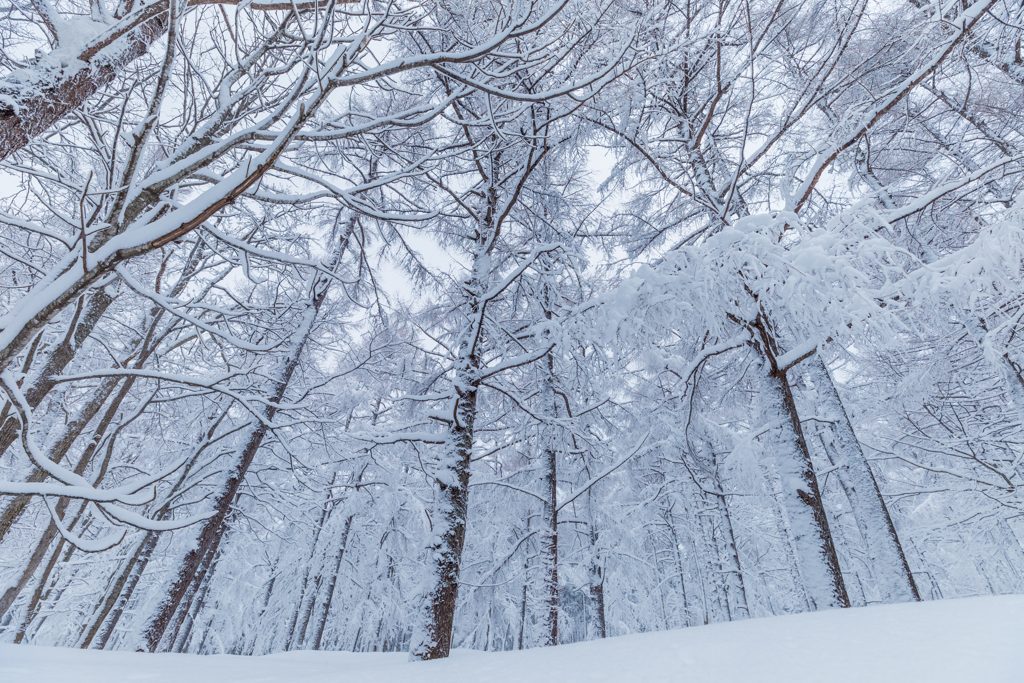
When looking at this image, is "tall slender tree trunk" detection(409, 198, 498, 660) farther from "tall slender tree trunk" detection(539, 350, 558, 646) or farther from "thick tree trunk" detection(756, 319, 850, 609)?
"thick tree trunk" detection(756, 319, 850, 609)

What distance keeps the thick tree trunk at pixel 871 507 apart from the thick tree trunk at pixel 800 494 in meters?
0.94

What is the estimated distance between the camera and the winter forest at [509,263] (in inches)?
89.9

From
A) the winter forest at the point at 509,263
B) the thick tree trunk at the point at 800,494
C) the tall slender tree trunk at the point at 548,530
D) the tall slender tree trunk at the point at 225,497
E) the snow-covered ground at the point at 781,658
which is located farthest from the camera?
the tall slender tree trunk at the point at 548,530

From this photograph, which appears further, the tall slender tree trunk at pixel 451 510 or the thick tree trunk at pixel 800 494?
the tall slender tree trunk at pixel 451 510

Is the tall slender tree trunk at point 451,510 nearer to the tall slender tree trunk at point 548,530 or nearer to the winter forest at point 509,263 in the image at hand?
the winter forest at point 509,263

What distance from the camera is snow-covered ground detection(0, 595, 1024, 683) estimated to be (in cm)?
133

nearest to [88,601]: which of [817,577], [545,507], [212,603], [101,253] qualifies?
[212,603]

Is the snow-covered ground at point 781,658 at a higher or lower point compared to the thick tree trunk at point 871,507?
lower

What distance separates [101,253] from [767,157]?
7642 mm

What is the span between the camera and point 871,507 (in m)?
5.64

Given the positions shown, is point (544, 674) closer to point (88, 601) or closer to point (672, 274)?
point (672, 274)

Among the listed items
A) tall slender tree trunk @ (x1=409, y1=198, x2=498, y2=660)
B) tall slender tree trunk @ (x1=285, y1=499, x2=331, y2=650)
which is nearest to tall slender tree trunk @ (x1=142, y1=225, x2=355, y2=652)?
tall slender tree trunk @ (x1=409, y1=198, x2=498, y2=660)

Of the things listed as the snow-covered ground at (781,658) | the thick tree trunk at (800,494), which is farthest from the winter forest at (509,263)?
the snow-covered ground at (781,658)

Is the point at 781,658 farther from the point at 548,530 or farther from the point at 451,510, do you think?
the point at 548,530
